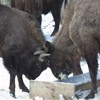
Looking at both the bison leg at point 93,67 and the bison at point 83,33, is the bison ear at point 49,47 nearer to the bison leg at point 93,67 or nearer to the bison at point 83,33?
the bison at point 83,33

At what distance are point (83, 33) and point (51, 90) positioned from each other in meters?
1.11

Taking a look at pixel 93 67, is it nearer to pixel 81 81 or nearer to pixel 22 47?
pixel 81 81

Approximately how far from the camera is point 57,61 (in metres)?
8.40

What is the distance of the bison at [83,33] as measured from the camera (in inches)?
297

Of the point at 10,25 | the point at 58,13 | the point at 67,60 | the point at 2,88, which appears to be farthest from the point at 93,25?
the point at 58,13

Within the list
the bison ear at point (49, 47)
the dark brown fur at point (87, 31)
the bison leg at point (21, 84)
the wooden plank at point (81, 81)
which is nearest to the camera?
the dark brown fur at point (87, 31)

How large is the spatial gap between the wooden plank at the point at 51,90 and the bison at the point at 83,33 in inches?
18.8

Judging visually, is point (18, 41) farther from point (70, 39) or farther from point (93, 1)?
point (93, 1)

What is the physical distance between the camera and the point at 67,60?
8391mm

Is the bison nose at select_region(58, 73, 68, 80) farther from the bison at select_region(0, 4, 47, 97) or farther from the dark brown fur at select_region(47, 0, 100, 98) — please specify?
the dark brown fur at select_region(47, 0, 100, 98)

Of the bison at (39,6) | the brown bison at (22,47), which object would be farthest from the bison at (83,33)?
the bison at (39,6)

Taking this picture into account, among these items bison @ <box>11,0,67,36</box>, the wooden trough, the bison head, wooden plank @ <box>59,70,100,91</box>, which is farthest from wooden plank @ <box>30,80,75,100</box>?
bison @ <box>11,0,67,36</box>

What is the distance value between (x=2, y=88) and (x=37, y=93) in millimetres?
1345

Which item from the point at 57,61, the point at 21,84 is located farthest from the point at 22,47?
the point at 21,84
